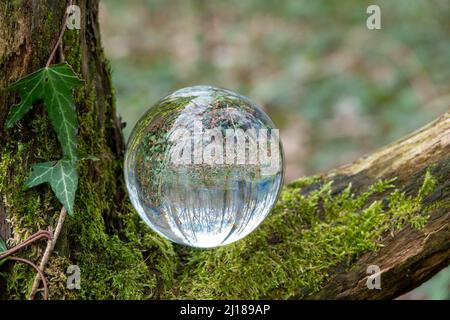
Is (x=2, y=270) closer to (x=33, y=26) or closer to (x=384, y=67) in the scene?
(x=33, y=26)

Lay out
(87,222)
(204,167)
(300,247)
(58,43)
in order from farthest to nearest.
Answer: (300,247), (87,222), (58,43), (204,167)

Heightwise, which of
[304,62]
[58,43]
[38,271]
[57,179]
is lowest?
[38,271]

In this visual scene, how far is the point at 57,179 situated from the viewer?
67.1 inches

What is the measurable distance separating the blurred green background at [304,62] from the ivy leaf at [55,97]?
10.0 feet

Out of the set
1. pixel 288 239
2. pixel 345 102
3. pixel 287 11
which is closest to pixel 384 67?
pixel 345 102

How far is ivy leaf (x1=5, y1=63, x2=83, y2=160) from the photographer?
1680 millimetres

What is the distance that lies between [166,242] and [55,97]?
0.64m

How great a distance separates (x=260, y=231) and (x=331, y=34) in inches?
179

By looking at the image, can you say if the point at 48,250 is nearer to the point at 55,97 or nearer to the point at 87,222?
the point at 87,222

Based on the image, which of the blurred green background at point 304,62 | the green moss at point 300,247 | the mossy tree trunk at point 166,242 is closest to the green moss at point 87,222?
the mossy tree trunk at point 166,242

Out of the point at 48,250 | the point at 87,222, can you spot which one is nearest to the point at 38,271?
the point at 48,250

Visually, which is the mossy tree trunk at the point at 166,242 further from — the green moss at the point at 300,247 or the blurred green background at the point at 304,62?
the blurred green background at the point at 304,62

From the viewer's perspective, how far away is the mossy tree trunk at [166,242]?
1.74 metres

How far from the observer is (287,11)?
6461 millimetres
